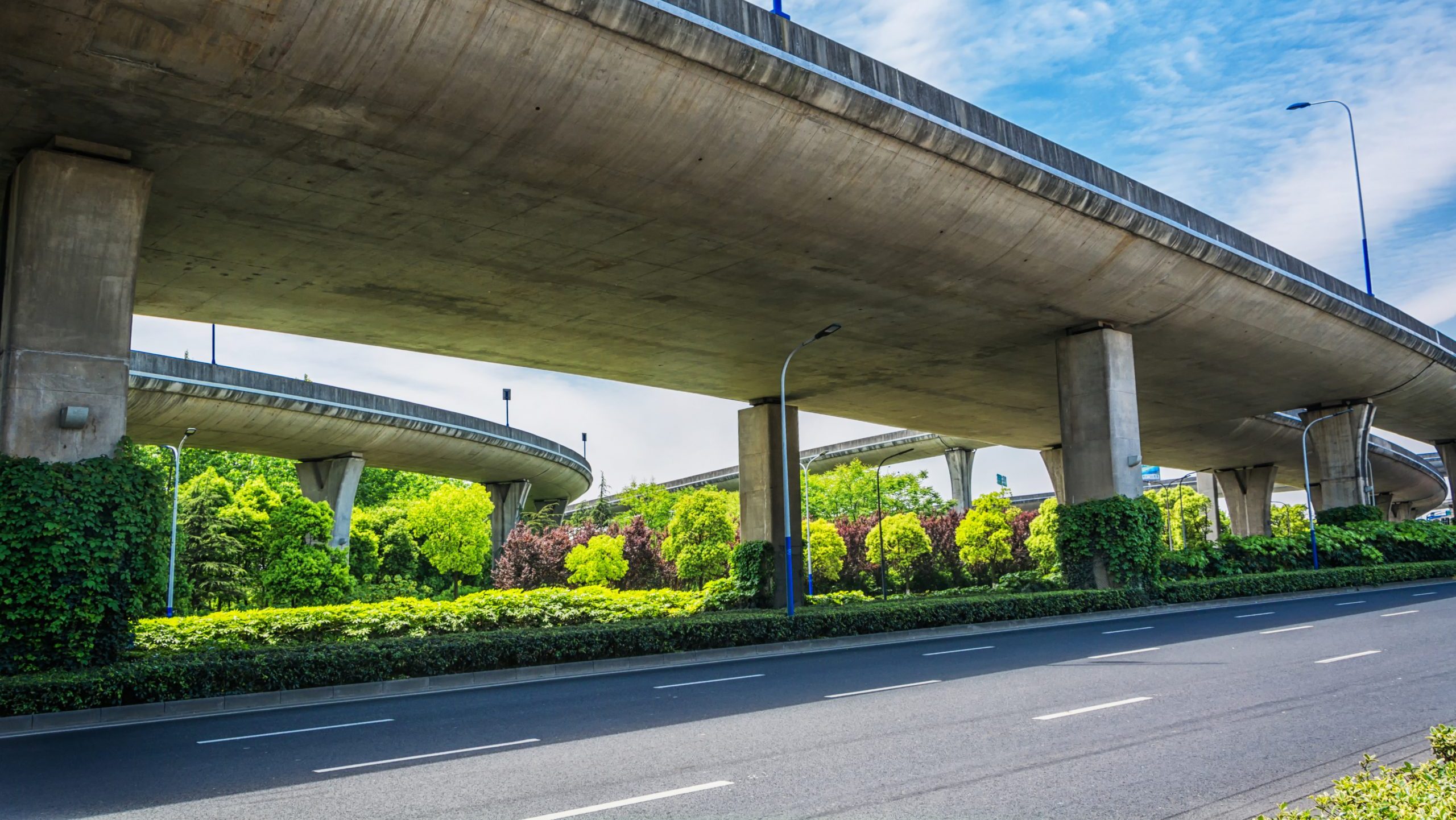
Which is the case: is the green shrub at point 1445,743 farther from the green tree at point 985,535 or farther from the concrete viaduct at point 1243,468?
the green tree at point 985,535

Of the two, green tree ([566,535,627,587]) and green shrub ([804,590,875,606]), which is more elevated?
green tree ([566,535,627,587])

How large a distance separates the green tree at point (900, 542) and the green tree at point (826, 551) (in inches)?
104

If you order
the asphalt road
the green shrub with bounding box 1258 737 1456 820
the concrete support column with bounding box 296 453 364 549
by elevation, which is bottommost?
the asphalt road

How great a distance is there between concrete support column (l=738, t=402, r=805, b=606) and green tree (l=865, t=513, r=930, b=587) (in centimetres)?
2588

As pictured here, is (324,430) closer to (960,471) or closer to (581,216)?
(581,216)

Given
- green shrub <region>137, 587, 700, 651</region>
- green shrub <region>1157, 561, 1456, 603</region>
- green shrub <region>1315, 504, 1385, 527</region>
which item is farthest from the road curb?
green shrub <region>1315, 504, 1385, 527</region>

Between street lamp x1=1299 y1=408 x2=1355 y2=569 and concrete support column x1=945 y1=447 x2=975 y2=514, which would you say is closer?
street lamp x1=1299 y1=408 x2=1355 y2=569

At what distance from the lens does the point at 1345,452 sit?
134 feet

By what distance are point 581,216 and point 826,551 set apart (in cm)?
4059

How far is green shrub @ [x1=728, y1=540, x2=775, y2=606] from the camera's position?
103 ft

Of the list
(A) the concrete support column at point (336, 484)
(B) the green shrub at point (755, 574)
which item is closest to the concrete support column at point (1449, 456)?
(B) the green shrub at point (755, 574)

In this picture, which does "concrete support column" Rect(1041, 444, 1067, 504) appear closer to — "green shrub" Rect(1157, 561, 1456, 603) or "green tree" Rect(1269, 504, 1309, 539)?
"green shrub" Rect(1157, 561, 1456, 603)

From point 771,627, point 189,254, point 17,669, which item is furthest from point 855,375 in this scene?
point 17,669

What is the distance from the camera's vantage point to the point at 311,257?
64.9ft
